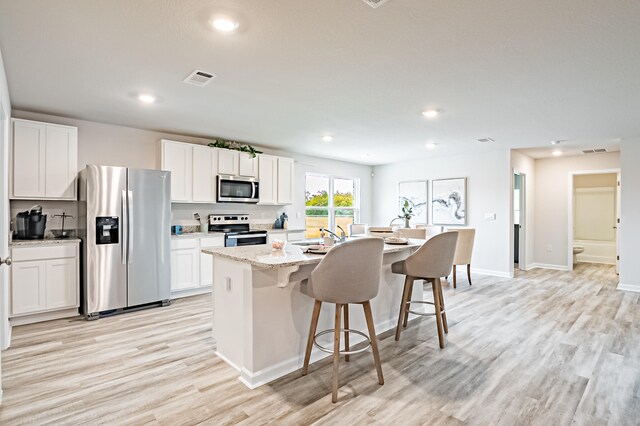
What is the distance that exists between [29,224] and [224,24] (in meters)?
3.36

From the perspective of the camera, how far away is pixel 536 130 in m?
4.73

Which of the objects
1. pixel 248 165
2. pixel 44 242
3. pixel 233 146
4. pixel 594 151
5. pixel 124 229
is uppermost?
pixel 594 151

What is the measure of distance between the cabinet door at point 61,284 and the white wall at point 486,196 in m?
6.36

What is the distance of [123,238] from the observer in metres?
3.98

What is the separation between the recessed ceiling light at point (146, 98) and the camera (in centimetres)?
336

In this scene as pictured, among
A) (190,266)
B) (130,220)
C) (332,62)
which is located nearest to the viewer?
(332,62)

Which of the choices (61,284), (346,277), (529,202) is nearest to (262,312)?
(346,277)

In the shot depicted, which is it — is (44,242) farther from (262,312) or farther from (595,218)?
(595,218)

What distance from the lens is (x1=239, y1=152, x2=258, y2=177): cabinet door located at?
18.0ft

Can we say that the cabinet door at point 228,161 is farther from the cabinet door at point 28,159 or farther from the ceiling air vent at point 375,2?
the ceiling air vent at point 375,2

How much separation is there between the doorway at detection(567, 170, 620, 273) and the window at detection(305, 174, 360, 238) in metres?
4.95

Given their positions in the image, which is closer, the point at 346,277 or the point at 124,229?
the point at 346,277

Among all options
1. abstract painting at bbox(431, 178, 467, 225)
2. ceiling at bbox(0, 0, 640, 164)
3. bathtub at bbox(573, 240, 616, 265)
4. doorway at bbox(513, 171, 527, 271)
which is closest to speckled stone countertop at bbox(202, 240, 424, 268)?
ceiling at bbox(0, 0, 640, 164)

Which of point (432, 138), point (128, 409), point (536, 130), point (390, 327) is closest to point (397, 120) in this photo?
point (432, 138)
